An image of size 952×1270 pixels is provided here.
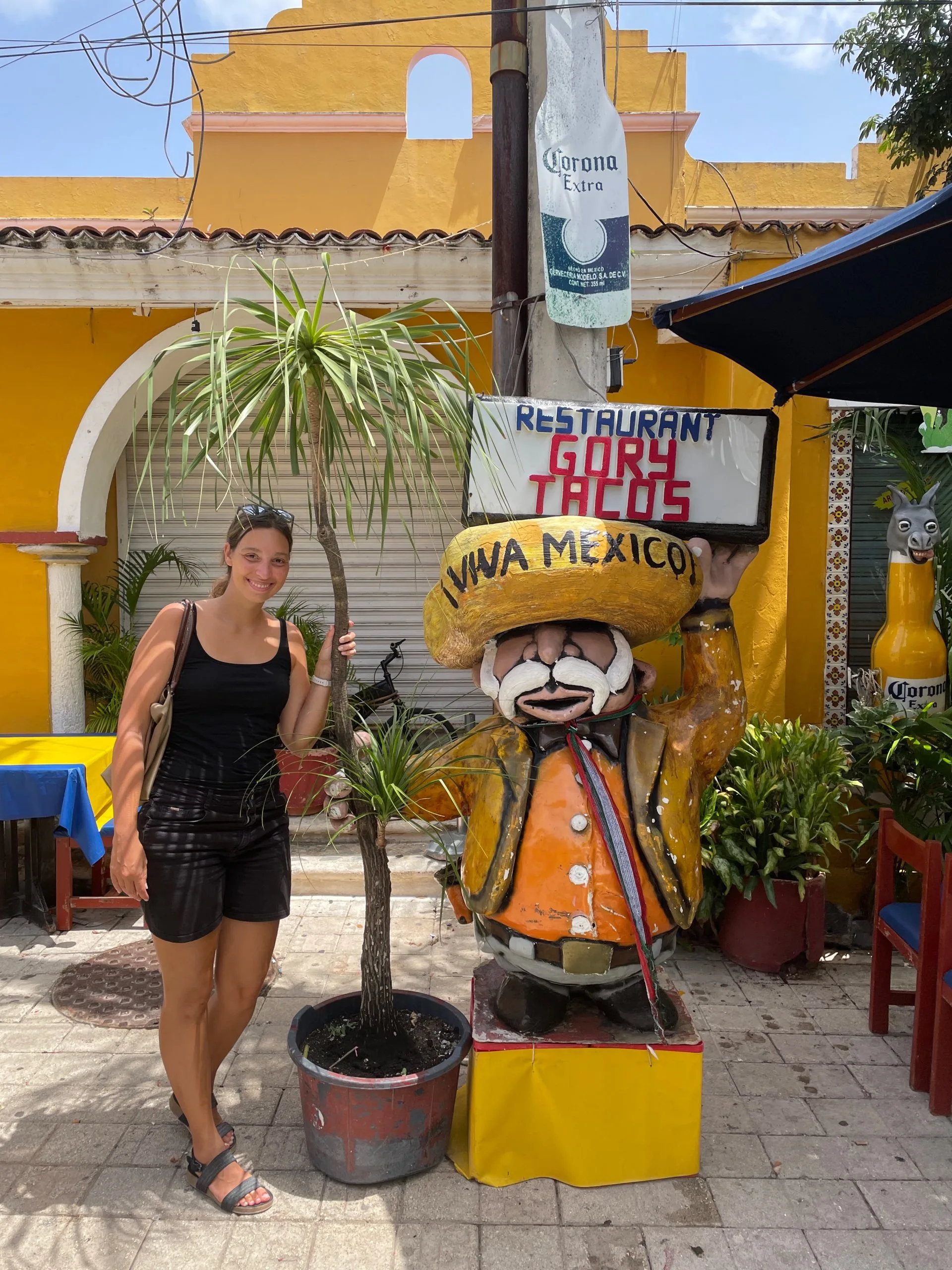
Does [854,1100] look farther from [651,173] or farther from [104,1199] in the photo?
[651,173]

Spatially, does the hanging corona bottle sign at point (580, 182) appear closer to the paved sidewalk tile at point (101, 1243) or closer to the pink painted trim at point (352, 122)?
the paved sidewalk tile at point (101, 1243)

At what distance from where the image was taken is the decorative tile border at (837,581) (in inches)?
242

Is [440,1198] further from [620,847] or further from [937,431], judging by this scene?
[937,431]

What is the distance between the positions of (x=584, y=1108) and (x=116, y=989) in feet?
7.55

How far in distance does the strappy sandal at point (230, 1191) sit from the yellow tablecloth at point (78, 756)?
2.08 meters

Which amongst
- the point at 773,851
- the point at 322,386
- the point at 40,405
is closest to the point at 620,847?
the point at 322,386

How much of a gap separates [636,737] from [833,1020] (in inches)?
75.7

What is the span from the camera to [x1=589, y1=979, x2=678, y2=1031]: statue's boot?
286cm

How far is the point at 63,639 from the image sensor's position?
638 cm

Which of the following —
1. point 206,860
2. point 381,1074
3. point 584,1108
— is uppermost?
point 206,860

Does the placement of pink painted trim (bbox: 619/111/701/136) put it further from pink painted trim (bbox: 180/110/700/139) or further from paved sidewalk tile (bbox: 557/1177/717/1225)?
paved sidewalk tile (bbox: 557/1177/717/1225)

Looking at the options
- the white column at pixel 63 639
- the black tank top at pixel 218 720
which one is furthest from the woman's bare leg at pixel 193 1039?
the white column at pixel 63 639

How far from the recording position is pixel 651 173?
323 inches

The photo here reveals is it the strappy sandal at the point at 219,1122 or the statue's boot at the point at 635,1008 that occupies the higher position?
the statue's boot at the point at 635,1008
